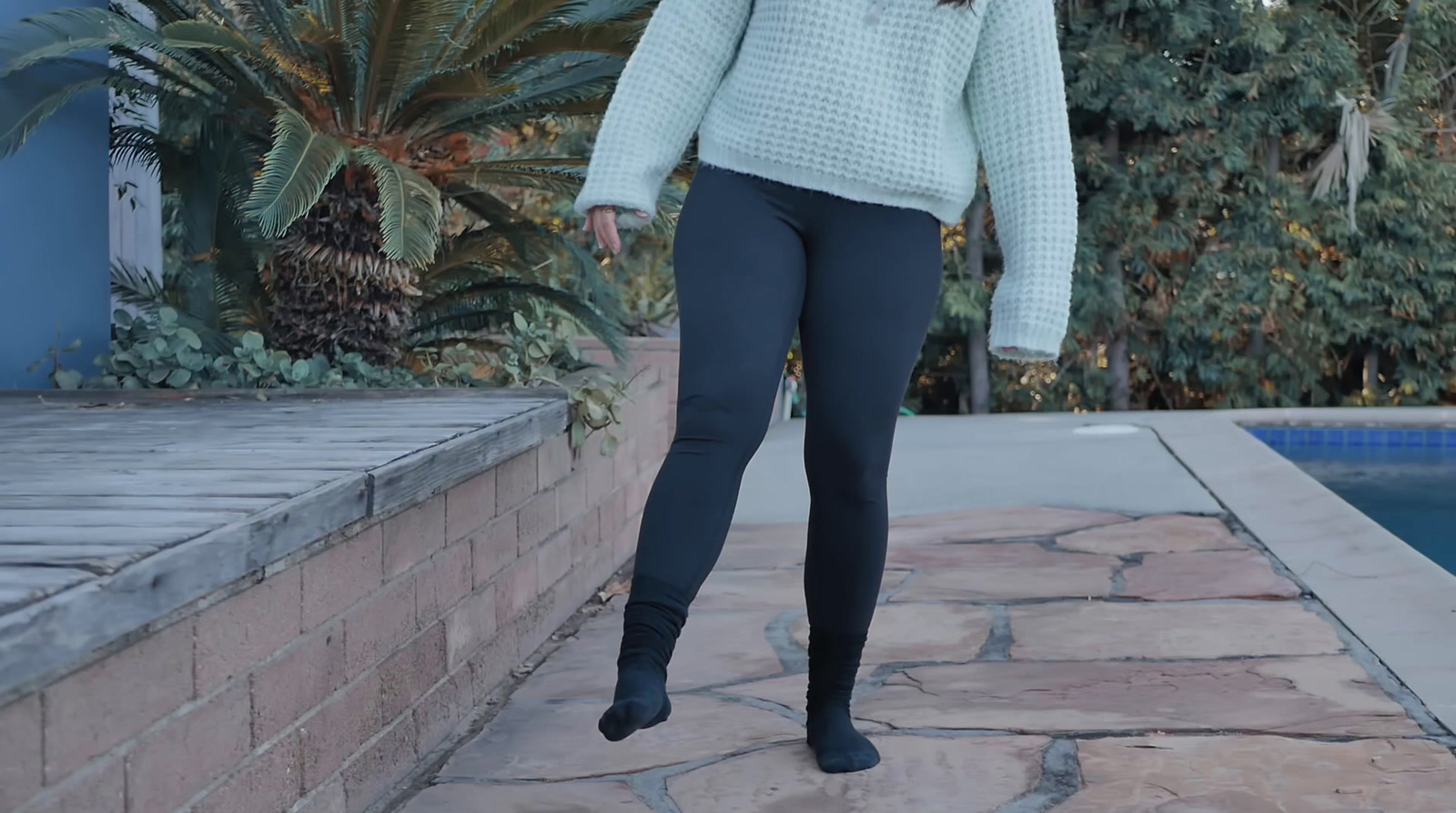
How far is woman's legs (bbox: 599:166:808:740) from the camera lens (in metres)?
1.68

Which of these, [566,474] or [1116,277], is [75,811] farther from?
[1116,277]

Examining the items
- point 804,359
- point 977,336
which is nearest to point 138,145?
point 804,359

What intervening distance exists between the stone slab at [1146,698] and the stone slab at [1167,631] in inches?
3.3

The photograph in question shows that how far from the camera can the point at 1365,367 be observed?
10.1m

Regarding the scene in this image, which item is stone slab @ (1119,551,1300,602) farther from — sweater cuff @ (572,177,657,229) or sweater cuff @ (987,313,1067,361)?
sweater cuff @ (572,177,657,229)

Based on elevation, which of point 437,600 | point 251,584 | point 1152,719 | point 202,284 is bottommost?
point 1152,719

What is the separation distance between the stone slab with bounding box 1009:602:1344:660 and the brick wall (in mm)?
1022

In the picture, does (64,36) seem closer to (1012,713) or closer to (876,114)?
(876,114)

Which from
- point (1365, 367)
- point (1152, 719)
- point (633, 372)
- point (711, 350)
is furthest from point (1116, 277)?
point (711, 350)

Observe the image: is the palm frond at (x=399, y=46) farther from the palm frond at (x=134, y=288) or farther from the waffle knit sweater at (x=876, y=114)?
the waffle knit sweater at (x=876, y=114)

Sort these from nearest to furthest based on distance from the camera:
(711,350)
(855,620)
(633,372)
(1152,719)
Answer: (711,350) → (855,620) → (1152,719) → (633,372)

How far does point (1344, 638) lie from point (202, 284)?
3.00 m

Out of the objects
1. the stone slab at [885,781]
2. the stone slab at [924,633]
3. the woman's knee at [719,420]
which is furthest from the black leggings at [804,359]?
the stone slab at [924,633]

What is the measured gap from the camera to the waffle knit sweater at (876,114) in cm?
186
